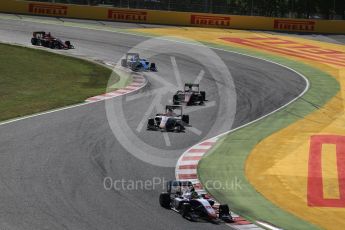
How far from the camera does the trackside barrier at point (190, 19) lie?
2354 inches

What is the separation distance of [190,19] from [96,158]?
40086 millimetres

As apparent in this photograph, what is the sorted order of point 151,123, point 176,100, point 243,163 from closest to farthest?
point 243,163, point 151,123, point 176,100

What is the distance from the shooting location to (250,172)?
2175cm

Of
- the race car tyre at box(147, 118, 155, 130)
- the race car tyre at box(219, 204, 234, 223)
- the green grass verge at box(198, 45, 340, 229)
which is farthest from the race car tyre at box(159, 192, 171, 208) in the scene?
the race car tyre at box(147, 118, 155, 130)

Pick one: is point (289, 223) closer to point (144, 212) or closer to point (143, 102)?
point (144, 212)

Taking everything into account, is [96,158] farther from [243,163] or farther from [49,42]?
[49,42]

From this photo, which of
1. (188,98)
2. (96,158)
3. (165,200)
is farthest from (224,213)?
(188,98)

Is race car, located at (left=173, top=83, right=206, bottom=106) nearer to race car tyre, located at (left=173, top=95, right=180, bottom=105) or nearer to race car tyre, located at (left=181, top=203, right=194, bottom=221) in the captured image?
race car tyre, located at (left=173, top=95, right=180, bottom=105)

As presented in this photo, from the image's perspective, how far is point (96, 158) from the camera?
2181 cm

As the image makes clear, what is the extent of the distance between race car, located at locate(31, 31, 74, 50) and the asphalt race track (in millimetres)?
9329

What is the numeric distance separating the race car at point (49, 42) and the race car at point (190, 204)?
2910 cm

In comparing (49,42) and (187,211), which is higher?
(49,42)

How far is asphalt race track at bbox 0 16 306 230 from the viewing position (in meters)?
16.7

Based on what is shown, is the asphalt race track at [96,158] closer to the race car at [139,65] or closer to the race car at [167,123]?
the race car at [167,123]
